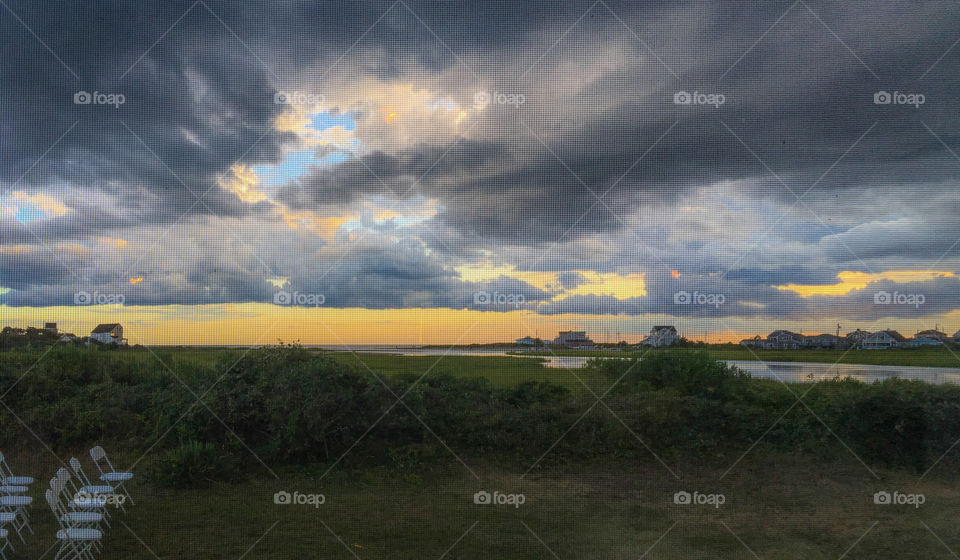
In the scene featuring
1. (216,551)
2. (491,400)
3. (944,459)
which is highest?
(491,400)

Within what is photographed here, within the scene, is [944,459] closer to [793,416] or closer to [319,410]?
[793,416]

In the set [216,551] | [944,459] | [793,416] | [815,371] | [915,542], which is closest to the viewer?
[216,551]

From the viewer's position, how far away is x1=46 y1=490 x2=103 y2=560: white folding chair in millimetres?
4535

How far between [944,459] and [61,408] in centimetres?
1294

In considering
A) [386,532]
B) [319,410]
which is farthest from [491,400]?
[386,532]

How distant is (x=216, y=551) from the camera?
550 cm

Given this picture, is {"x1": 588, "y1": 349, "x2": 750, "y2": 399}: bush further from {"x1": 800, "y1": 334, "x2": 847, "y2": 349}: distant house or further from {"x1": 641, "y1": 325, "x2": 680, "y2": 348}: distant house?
{"x1": 800, "y1": 334, "x2": 847, "y2": 349}: distant house
